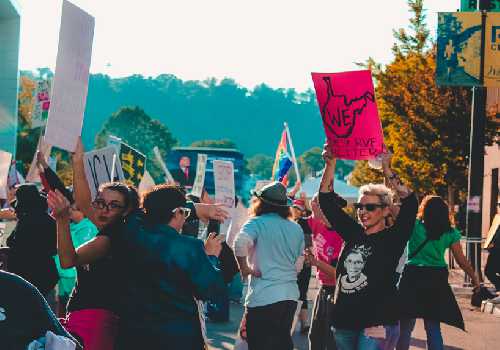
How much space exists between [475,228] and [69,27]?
1321 cm

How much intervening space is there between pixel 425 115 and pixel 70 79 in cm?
1949

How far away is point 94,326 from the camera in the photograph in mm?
5379

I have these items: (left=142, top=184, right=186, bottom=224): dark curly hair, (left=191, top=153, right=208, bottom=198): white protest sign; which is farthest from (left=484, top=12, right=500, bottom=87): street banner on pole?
(left=142, top=184, right=186, bottom=224): dark curly hair

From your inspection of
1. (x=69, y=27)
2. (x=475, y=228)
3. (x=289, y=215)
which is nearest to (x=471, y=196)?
(x=475, y=228)

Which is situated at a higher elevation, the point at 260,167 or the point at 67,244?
the point at 260,167

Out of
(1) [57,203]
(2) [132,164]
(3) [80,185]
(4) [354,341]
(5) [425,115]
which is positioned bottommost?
(4) [354,341]

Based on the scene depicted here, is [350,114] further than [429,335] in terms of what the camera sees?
No

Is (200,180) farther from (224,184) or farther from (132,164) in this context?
(132,164)

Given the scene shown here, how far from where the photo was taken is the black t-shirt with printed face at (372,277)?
6.43 meters

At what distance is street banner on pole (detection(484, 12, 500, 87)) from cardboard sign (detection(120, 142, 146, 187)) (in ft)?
28.9

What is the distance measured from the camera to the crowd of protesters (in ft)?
16.9

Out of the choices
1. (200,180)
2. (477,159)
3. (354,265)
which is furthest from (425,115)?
(354,265)

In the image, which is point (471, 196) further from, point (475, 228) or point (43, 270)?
point (43, 270)

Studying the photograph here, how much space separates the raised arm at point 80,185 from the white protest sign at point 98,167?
3026 mm
